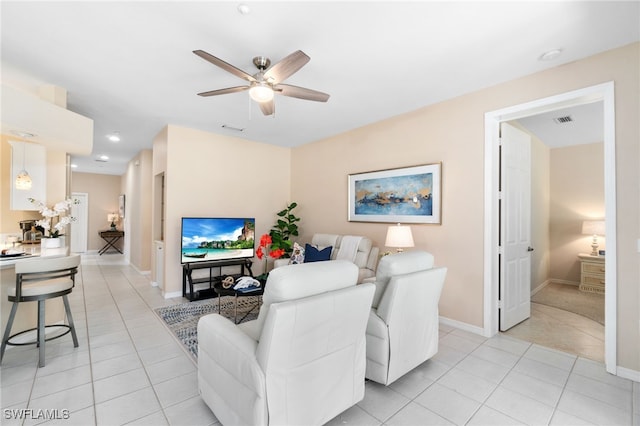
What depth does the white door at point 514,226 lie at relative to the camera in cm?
333

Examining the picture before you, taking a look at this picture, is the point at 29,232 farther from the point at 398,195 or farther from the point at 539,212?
the point at 539,212

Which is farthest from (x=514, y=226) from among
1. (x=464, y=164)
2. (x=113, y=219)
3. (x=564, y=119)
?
(x=113, y=219)

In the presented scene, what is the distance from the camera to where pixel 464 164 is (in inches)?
134

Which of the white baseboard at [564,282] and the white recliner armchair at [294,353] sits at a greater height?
the white recliner armchair at [294,353]

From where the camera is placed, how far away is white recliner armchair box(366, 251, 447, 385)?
2.07 metres

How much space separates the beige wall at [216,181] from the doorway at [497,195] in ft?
13.0

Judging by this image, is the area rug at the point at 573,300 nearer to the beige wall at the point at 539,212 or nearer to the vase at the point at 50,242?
the beige wall at the point at 539,212

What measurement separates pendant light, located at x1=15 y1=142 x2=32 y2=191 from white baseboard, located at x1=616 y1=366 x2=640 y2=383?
20.8ft

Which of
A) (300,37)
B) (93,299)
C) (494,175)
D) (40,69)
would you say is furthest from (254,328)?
(93,299)

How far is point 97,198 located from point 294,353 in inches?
427

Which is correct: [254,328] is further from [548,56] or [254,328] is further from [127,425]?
[548,56]

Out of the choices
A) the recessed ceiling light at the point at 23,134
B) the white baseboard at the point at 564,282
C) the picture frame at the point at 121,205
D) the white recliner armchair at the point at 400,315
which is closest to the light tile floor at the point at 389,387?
the white recliner armchair at the point at 400,315

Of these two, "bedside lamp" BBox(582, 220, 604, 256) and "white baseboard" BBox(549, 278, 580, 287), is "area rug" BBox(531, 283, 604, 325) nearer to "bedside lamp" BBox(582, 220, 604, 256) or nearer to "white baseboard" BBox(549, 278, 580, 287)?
"white baseboard" BBox(549, 278, 580, 287)

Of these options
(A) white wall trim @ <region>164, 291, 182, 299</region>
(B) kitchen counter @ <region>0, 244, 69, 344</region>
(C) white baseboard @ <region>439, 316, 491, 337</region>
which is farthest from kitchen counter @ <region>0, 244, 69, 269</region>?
(C) white baseboard @ <region>439, 316, 491, 337</region>
